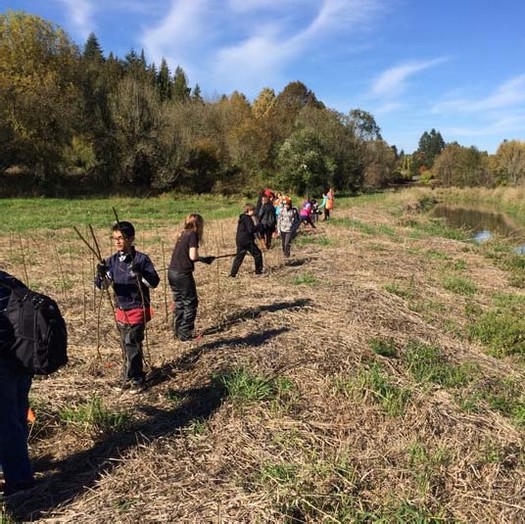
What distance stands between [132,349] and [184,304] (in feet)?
4.90

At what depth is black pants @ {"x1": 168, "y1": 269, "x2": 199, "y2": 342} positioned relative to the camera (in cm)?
641

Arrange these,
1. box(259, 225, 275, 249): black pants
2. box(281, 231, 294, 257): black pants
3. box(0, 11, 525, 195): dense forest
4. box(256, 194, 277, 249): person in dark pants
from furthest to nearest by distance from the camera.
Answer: box(0, 11, 525, 195): dense forest → box(259, 225, 275, 249): black pants → box(256, 194, 277, 249): person in dark pants → box(281, 231, 294, 257): black pants

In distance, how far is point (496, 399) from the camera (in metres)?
5.25

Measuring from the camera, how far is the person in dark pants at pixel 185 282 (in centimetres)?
641

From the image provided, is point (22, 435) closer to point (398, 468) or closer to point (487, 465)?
point (398, 468)

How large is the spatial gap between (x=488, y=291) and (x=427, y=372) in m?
6.01

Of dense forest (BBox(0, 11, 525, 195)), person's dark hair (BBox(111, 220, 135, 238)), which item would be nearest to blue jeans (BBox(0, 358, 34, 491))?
person's dark hair (BBox(111, 220, 135, 238))

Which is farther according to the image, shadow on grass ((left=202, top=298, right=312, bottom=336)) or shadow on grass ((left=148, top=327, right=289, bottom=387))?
shadow on grass ((left=202, top=298, right=312, bottom=336))

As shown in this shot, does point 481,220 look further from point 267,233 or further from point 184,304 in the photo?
point 184,304

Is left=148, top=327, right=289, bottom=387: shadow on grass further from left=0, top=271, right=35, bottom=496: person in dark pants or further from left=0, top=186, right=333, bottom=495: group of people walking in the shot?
left=0, top=271, right=35, bottom=496: person in dark pants

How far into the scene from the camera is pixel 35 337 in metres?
3.23

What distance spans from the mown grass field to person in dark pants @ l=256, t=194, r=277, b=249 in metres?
4.18

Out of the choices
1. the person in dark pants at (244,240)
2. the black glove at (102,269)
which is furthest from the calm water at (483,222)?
the black glove at (102,269)

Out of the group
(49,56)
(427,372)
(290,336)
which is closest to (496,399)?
(427,372)
